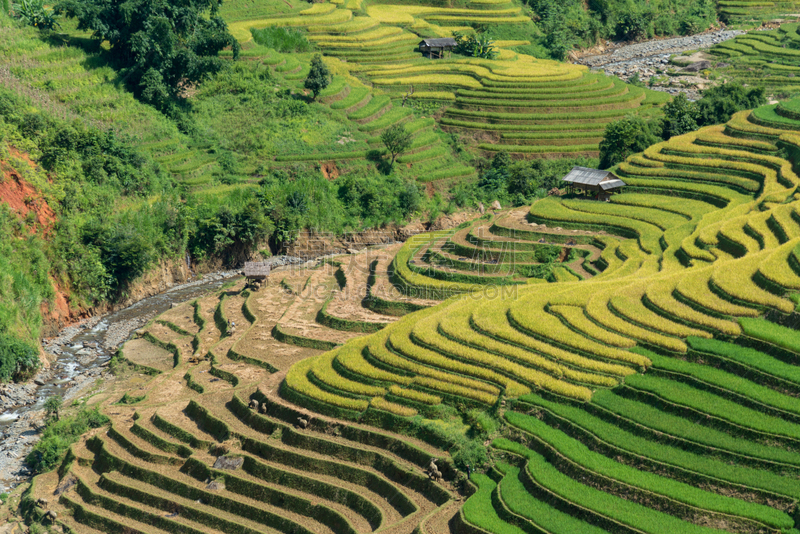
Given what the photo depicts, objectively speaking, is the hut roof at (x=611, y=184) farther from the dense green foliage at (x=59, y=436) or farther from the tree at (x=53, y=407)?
the tree at (x=53, y=407)

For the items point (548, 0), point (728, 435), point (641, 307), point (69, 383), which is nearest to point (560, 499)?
point (728, 435)

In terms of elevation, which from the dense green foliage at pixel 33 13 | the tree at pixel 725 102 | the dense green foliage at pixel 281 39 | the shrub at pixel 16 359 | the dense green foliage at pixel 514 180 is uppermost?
the dense green foliage at pixel 33 13

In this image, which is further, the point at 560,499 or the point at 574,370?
the point at 574,370

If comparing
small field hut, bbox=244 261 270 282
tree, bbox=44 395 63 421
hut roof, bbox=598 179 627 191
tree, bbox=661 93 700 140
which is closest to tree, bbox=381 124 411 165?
hut roof, bbox=598 179 627 191

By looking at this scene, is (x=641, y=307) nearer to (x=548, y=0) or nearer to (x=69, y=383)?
(x=69, y=383)

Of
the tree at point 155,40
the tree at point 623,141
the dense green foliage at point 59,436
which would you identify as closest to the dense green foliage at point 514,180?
the tree at point 623,141
